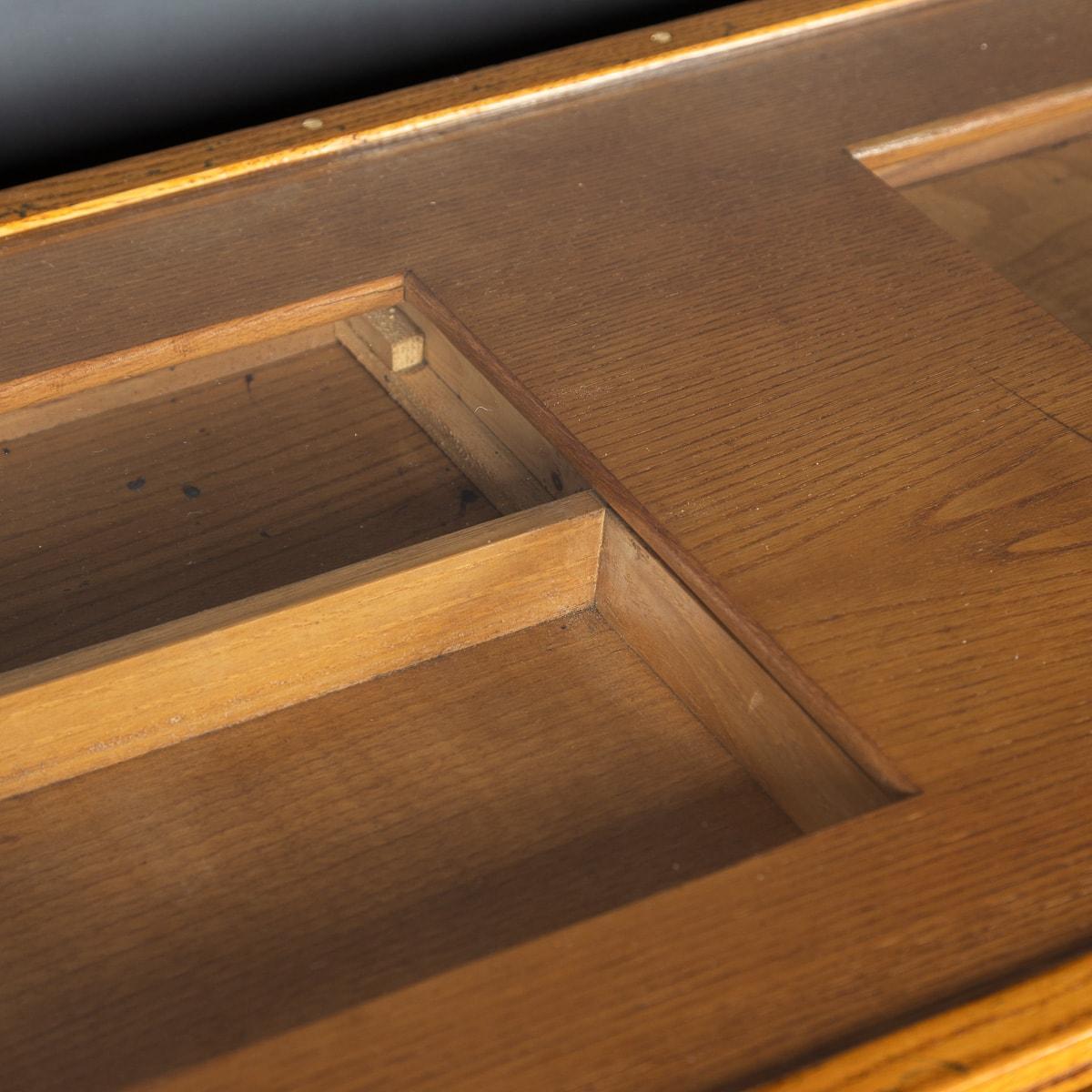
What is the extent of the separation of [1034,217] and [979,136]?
107mm

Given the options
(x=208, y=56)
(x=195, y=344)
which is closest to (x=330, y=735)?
(x=195, y=344)

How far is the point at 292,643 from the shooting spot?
871 mm

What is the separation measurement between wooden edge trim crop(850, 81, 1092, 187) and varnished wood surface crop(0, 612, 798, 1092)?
2.13 feet

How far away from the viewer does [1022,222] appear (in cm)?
132

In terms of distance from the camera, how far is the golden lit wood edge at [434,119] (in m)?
1.15

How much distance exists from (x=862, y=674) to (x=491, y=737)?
0.24 metres

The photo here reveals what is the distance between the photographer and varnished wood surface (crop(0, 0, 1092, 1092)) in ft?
2.19

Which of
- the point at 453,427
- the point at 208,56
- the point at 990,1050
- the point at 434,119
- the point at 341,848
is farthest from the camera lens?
the point at 208,56

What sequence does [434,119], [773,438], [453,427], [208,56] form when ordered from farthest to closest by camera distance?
1. [208,56]
2. [434,119]
3. [453,427]
4. [773,438]

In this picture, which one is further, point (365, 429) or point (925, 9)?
point (925, 9)

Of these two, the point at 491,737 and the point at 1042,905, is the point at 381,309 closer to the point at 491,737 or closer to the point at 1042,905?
the point at 491,737

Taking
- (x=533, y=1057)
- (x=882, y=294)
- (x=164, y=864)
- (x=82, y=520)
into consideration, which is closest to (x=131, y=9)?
(x=82, y=520)

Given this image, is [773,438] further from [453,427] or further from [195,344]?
[195,344]

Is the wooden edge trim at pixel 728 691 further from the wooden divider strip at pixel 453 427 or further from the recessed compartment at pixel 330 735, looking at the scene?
the wooden divider strip at pixel 453 427
